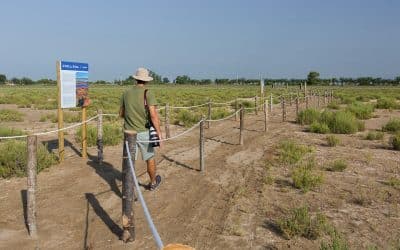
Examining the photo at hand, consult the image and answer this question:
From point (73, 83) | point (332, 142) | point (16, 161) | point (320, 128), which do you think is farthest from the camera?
point (320, 128)

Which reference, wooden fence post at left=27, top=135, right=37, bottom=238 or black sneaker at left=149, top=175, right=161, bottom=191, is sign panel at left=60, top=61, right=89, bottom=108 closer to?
black sneaker at left=149, top=175, right=161, bottom=191

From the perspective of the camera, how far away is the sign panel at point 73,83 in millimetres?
9562

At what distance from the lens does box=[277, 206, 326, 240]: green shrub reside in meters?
5.71

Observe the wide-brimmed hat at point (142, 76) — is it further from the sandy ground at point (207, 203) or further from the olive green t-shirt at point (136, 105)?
the sandy ground at point (207, 203)

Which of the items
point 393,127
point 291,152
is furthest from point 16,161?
point 393,127

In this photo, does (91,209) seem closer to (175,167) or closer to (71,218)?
(71,218)

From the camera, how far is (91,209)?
6.81 m

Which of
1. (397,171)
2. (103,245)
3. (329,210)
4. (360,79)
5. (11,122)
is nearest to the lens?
(103,245)

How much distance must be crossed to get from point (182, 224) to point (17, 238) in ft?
6.45

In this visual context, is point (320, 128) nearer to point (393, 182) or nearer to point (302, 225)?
point (393, 182)

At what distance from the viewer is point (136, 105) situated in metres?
7.06

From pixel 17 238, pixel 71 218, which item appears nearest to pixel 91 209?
pixel 71 218

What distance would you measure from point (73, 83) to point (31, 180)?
4438 millimetres

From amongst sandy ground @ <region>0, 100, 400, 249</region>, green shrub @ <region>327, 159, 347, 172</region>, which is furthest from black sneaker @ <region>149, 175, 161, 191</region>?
green shrub @ <region>327, 159, 347, 172</region>
